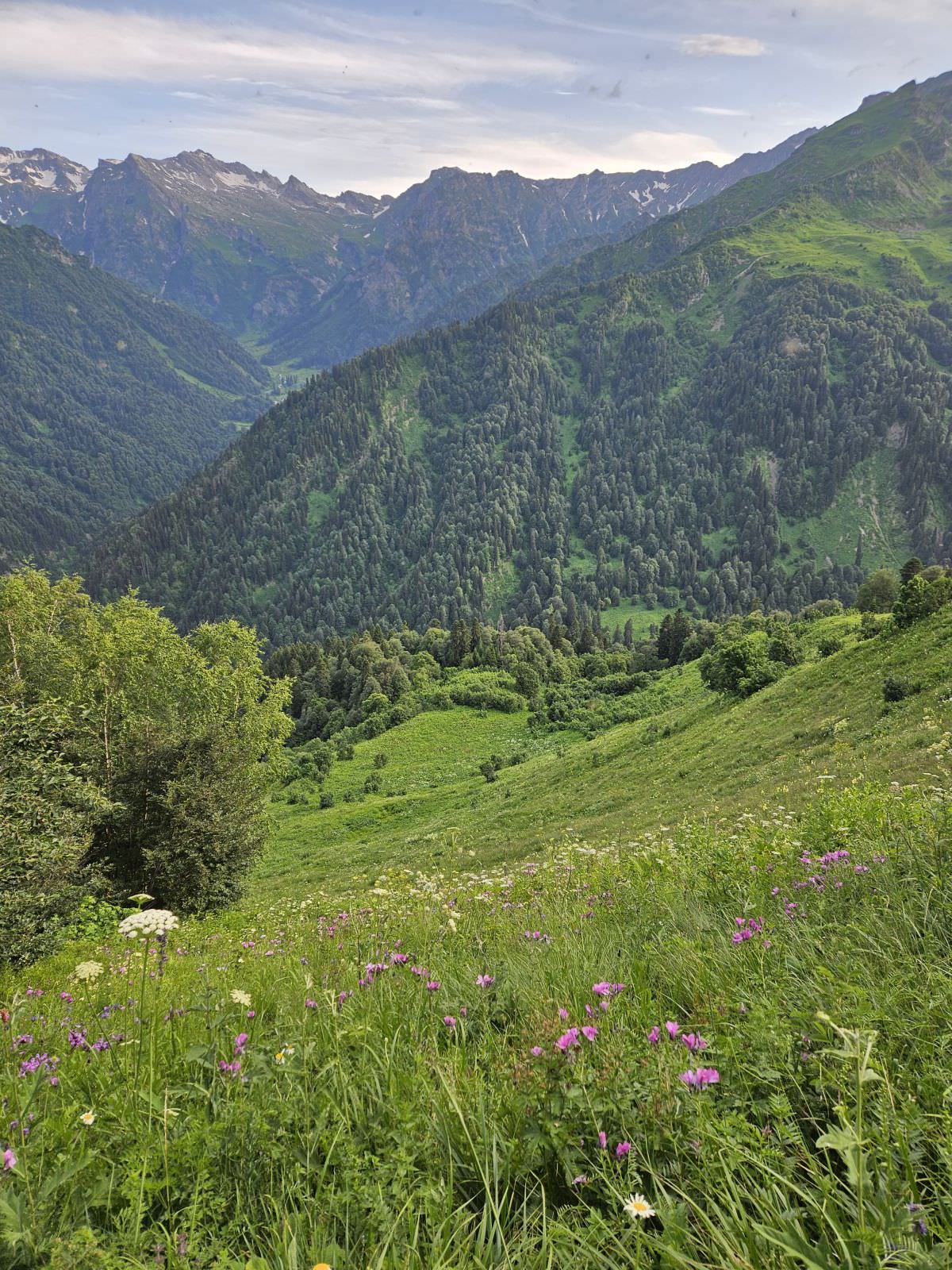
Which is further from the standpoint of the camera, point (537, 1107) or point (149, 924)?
point (149, 924)

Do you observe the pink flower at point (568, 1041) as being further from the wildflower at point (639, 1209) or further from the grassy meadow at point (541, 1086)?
the wildflower at point (639, 1209)

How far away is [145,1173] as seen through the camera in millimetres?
2643

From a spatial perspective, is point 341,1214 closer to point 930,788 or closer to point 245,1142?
point 245,1142

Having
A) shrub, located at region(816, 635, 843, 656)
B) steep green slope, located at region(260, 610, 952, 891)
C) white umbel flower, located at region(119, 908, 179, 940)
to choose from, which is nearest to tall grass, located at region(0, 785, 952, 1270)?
white umbel flower, located at region(119, 908, 179, 940)

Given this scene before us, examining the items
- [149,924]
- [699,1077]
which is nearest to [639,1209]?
[699,1077]

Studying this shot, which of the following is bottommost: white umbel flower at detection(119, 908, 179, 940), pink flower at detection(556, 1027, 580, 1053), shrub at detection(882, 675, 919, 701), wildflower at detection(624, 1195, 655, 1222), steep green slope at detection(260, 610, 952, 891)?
steep green slope at detection(260, 610, 952, 891)

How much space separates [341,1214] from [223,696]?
4125cm

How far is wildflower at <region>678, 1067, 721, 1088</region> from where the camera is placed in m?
2.47

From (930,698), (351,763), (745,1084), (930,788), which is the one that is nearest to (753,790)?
(930,698)

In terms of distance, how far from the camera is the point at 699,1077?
101 inches

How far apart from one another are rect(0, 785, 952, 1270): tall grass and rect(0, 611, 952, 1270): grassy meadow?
2 centimetres

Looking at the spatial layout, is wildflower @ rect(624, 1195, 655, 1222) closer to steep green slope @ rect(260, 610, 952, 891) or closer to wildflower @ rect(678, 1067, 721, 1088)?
wildflower @ rect(678, 1067, 721, 1088)

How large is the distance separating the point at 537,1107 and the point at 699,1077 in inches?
28.7

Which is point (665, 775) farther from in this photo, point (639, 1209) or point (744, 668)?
point (639, 1209)
